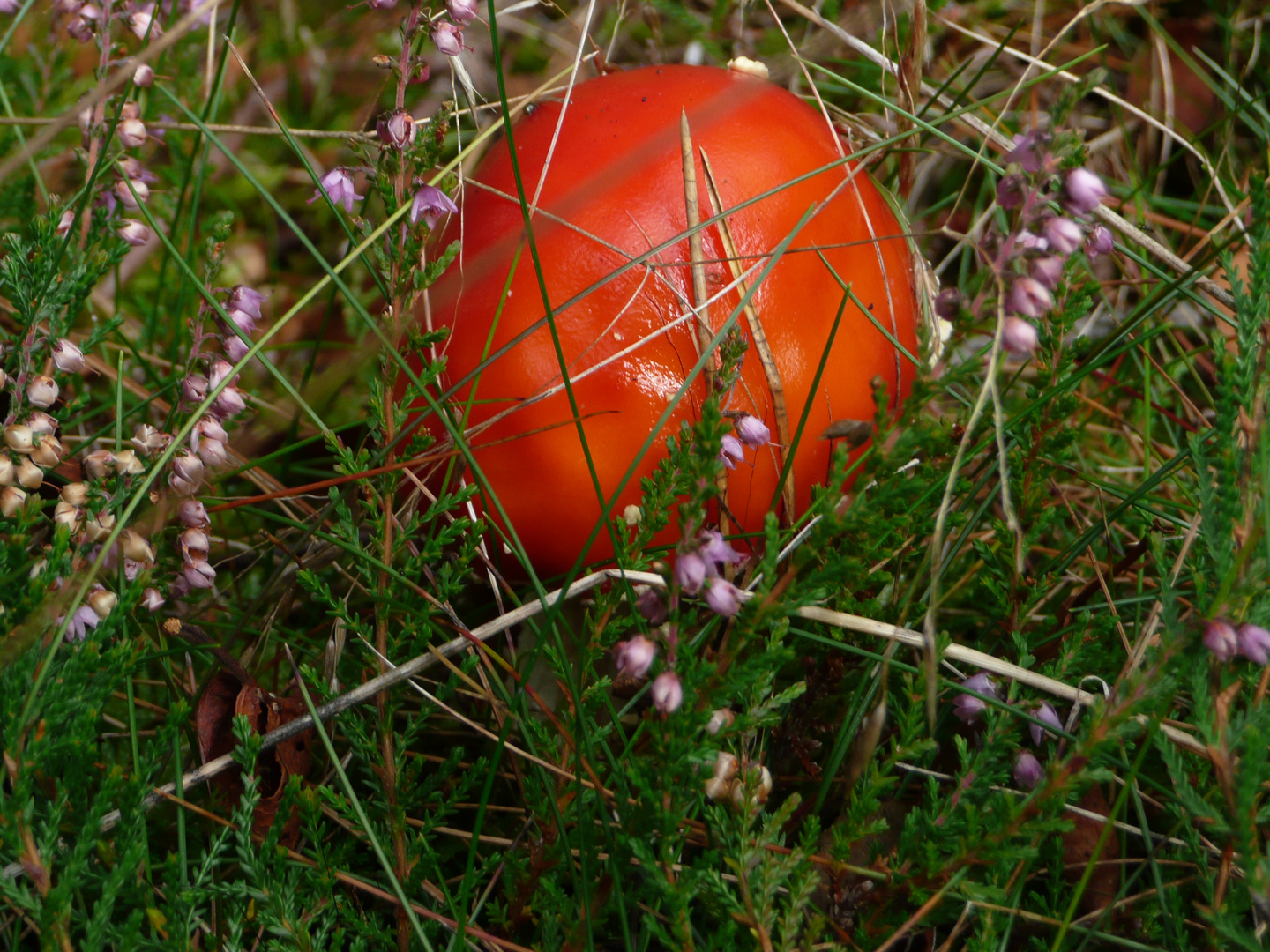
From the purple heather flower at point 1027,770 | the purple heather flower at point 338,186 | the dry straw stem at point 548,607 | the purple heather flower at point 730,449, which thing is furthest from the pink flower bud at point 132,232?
the purple heather flower at point 1027,770

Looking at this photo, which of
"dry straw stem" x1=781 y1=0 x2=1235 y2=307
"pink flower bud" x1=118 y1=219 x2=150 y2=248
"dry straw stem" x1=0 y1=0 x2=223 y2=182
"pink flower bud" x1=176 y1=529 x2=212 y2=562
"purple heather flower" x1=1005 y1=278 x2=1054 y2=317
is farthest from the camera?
"dry straw stem" x1=781 y1=0 x2=1235 y2=307

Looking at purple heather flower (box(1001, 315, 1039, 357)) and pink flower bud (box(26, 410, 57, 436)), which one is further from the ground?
purple heather flower (box(1001, 315, 1039, 357))

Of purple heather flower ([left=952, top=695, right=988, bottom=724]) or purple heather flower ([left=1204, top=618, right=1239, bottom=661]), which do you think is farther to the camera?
purple heather flower ([left=952, top=695, right=988, bottom=724])

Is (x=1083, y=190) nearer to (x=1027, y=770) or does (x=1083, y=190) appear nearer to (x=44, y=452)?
(x=1027, y=770)

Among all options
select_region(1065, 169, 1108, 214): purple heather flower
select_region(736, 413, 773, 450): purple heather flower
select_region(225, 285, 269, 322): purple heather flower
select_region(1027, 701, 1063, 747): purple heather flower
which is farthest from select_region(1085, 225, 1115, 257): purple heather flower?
select_region(225, 285, 269, 322): purple heather flower

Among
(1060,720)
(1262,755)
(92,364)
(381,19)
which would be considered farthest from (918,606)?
(381,19)

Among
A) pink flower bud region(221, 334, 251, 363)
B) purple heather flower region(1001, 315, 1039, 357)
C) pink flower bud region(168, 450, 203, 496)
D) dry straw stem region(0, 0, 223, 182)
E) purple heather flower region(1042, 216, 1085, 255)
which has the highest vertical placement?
dry straw stem region(0, 0, 223, 182)

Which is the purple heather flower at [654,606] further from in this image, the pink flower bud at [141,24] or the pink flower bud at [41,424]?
the pink flower bud at [141,24]

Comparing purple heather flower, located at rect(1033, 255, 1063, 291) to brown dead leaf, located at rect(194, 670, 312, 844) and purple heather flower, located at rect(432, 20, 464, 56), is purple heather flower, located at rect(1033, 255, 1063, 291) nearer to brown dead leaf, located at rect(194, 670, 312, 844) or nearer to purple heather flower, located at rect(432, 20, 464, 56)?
purple heather flower, located at rect(432, 20, 464, 56)
